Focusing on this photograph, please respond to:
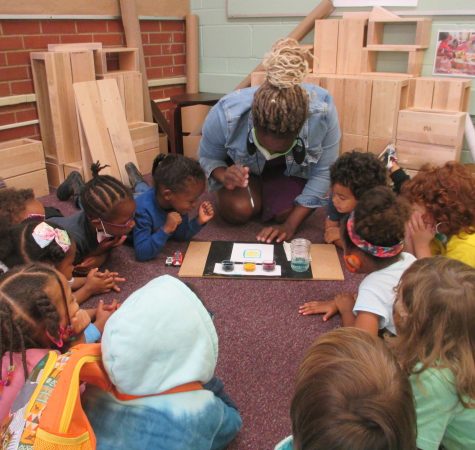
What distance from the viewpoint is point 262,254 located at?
207 cm

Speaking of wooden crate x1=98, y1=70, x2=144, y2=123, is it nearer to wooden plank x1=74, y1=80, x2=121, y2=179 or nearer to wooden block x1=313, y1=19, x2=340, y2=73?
wooden plank x1=74, y1=80, x2=121, y2=179

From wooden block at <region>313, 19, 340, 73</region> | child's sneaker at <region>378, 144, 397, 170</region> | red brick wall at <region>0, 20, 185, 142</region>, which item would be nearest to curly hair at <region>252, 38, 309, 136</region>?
child's sneaker at <region>378, 144, 397, 170</region>

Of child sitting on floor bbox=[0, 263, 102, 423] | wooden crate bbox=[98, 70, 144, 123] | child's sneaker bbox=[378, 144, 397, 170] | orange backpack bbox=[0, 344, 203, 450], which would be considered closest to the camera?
orange backpack bbox=[0, 344, 203, 450]

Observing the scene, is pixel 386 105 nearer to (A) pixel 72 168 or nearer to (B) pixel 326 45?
(B) pixel 326 45

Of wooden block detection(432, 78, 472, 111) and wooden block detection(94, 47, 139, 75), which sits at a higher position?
wooden block detection(94, 47, 139, 75)

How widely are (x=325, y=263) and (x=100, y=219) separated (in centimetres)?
90

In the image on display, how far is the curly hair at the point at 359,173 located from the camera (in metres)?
1.86

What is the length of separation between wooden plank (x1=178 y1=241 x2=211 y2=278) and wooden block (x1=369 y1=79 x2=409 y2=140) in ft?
3.87

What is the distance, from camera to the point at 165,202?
2090mm

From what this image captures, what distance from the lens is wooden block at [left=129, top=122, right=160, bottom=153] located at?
3080 millimetres

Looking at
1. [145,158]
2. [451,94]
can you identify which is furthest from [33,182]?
[451,94]

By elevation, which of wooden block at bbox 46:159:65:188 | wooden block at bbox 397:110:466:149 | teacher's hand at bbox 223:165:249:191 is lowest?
wooden block at bbox 46:159:65:188

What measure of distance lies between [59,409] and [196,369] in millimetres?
241

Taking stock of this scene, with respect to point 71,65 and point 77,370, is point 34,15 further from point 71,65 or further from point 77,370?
point 77,370
